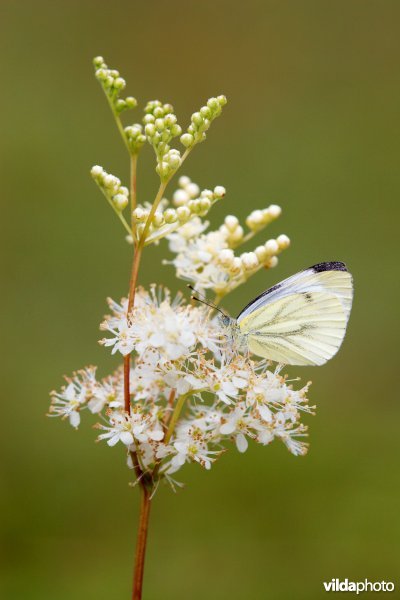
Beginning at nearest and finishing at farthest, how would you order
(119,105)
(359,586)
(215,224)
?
1. (119,105)
2. (359,586)
3. (215,224)

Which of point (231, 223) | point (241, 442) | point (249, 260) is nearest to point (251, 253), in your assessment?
point (249, 260)

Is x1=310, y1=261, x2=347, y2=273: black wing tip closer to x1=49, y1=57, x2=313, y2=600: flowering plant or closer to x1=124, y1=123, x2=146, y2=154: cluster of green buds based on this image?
x1=49, y1=57, x2=313, y2=600: flowering plant

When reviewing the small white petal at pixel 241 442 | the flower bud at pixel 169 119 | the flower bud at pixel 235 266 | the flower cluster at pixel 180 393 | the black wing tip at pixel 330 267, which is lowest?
the small white petal at pixel 241 442

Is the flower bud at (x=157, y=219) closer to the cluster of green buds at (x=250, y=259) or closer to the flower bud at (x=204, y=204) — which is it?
the flower bud at (x=204, y=204)

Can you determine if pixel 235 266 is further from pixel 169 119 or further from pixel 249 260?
pixel 169 119

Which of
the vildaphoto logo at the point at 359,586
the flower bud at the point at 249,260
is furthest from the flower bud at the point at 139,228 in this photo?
the vildaphoto logo at the point at 359,586

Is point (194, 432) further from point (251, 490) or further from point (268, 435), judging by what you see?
point (251, 490)
